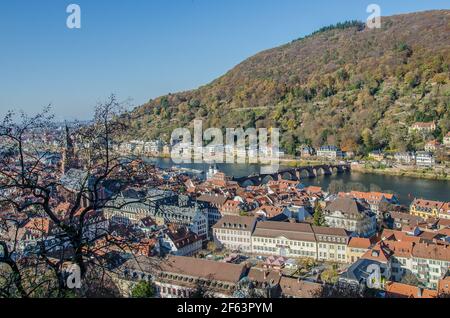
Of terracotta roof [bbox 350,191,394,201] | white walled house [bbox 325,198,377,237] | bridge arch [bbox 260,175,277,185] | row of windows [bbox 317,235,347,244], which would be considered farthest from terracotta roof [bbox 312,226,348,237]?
bridge arch [bbox 260,175,277,185]

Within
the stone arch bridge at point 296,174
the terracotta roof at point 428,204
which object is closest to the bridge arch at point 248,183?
the stone arch bridge at point 296,174

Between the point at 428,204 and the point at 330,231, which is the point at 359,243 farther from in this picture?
the point at 428,204

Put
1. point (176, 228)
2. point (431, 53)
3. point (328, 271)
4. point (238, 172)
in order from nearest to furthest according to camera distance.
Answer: point (328, 271), point (176, 228), point (238, 172), point (431, 53)

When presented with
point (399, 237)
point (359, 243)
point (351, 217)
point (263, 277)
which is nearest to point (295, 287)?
point (263, 277)

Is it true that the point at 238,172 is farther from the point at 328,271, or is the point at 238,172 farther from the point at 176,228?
the point at 328,271

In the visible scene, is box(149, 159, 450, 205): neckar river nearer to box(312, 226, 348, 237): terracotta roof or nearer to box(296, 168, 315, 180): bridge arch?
box(296, 168, 315, 180): bridge arch

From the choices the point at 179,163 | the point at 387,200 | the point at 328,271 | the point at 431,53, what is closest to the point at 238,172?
the point at 179,163

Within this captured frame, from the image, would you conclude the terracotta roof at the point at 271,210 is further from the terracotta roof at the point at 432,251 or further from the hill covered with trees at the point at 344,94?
the hill covered with trees at the point at 344,94
